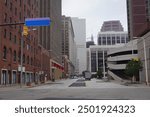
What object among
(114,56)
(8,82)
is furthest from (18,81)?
(114,56)

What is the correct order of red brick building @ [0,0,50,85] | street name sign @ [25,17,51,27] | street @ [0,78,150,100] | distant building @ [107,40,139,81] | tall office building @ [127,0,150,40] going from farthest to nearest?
1. tall office building @ [127,0,150,40]
2. distant building @ [107,40,139,81]
3. red brick building @ [0,0,50,85]
4. street @ [0,78,150,100]
5. street name sign @ [25,17,51,27]

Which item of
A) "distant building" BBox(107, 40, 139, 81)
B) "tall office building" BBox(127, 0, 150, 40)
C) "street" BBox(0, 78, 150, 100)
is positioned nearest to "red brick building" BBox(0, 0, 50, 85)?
"street" BBox(0, 78, 150, 100)

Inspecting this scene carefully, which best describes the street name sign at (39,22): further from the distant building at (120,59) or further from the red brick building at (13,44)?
the distant building at (120,59)

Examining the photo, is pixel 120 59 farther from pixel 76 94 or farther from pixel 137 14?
pixel 76 94

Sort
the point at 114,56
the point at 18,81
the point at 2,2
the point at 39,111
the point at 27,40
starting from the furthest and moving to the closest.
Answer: the point at 114,56 → the point at 27,40 → the point at 18,81 → the point at 2,2 → the point at 39,111

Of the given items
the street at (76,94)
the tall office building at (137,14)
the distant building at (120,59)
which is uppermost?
the tall office building at (137,14)

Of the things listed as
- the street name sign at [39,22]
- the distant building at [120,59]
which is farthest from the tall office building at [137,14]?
the street name sign at [39,22]

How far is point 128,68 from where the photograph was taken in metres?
60.4

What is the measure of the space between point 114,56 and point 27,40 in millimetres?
54078

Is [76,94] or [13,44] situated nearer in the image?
[76,94]

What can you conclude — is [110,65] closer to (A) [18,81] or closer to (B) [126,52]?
(B) [126,52]

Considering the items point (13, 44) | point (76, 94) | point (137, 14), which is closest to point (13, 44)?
point (13, 44)

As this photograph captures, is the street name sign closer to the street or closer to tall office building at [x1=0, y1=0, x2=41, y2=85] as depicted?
the street

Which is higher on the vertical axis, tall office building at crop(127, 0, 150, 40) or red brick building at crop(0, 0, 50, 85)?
tall office building at crop(127, 0, 150, 40)
